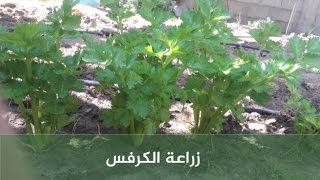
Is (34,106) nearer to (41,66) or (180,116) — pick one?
(41,66)

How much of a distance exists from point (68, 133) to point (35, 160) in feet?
1.14

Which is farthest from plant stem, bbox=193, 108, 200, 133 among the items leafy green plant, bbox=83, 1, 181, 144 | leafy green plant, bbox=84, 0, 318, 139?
leafy green plant, bbox=83, 1, 181, 144

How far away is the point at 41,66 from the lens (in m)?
2.30

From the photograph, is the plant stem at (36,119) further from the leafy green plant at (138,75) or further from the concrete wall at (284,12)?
the concrete wall at (284,12)

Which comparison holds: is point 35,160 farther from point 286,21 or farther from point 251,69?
point 286,21

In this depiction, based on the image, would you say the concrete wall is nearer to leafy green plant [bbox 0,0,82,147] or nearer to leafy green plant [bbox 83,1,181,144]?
leafy green plant [bbox 83,1,181,144]

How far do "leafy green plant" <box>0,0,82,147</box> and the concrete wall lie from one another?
17.1ft

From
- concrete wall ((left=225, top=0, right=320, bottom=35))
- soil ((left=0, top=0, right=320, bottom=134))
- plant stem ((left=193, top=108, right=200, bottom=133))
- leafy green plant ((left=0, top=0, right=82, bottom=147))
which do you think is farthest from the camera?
concrete wall ((left=225, top=0, right=320, bottom=35))

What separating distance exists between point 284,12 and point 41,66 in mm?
5939

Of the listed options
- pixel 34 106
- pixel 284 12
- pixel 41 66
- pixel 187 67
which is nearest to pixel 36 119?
pixel 34 106

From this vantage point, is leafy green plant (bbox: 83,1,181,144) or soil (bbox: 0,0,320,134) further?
soil (bbox: 0,0,320,134)

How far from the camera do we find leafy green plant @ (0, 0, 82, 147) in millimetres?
2145

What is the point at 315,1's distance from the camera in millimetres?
7230

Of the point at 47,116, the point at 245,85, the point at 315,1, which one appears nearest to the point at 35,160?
the point at 47,116
